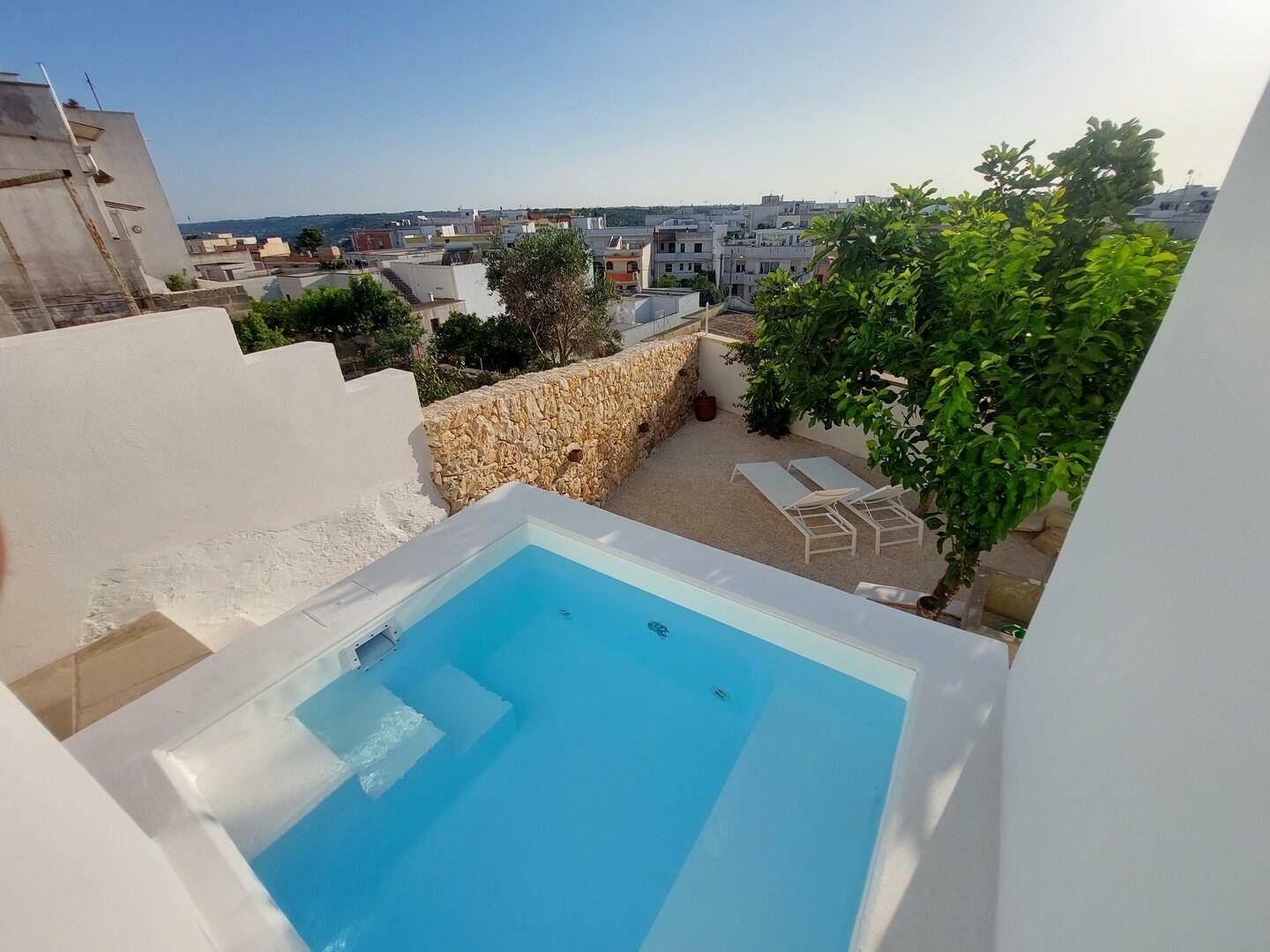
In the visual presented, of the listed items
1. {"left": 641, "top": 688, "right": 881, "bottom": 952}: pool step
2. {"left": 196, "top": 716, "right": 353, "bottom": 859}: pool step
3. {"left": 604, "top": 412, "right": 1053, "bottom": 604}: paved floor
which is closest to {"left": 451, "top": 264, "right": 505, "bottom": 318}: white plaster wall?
{"left": 604, "top": 412, "right": 1053, "bottom": 604}: paved floor

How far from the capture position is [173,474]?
139 inches

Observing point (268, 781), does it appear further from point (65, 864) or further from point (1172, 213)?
point (1172, 213)

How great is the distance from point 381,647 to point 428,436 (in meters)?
2.39

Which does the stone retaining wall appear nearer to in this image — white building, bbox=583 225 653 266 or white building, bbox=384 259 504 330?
white building, bbox=384 259 504 330

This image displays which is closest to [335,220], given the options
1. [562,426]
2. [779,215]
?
[779,215]

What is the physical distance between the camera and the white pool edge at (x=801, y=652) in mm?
1839

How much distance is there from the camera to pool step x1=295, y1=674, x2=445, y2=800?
9.70ft

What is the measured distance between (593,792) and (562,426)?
4311 mm

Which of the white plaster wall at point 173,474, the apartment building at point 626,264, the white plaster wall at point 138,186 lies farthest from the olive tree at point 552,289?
the apartment building at point 626,264

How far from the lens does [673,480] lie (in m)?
7.43

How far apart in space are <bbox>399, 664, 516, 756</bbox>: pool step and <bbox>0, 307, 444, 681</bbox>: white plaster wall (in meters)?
1.61

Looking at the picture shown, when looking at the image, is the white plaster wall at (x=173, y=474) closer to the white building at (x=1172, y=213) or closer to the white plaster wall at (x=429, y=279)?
the white building at (x=1172, y=213)

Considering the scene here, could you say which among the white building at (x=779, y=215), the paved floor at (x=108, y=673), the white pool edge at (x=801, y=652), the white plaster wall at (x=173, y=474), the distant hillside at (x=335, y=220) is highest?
the distant hillside at (x=335, y=220)

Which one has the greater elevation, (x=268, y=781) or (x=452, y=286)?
(x=452, y=286)
